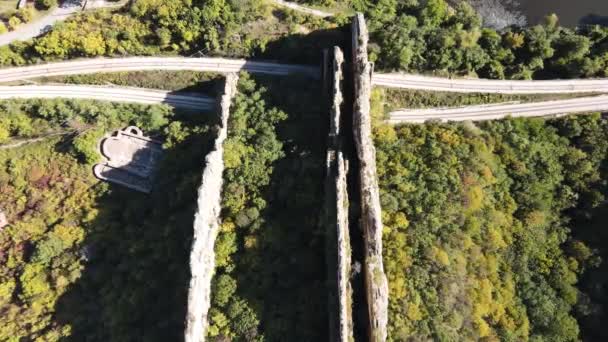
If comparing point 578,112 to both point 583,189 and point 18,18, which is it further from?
point 18,18

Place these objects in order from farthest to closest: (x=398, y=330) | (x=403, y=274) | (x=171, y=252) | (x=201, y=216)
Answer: (x=171, y=252)
(x=201, y=216)
(x=403, y=274)
(x=398, y=330)

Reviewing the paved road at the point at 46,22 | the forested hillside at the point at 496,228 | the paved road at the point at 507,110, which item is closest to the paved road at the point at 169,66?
the paved road at the point at 46,22

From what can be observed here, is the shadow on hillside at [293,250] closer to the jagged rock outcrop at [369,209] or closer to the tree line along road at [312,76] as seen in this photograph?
the jagged rock outcrop at [369,209]

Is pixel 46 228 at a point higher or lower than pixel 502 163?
lower

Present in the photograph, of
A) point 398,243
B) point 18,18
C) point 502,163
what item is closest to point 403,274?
point 398,243

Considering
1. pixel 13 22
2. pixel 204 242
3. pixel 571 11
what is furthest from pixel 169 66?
pixel 571 11

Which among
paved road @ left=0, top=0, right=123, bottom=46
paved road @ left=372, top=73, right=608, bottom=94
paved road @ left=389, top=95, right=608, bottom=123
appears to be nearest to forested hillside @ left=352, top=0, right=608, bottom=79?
paved road @ left=372, top=73, right=608, bottom=94
